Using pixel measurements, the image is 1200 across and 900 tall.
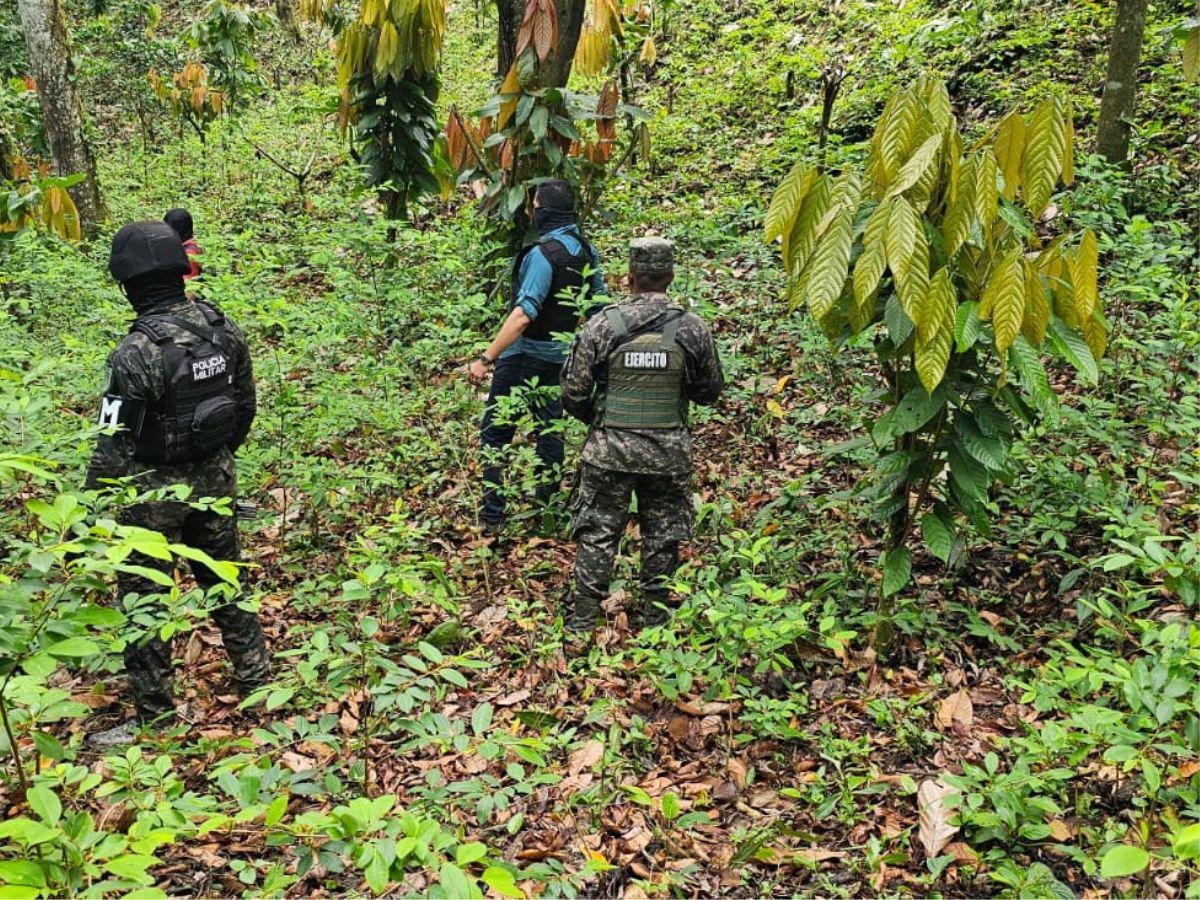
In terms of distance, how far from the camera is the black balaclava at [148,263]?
149 inches

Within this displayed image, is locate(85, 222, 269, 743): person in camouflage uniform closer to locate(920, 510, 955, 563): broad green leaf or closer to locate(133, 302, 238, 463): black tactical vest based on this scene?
locate(133, 302, 238, 463): black tactical vest

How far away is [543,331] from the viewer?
5398 mm

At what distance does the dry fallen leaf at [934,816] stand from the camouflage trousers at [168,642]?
3029 millimetres

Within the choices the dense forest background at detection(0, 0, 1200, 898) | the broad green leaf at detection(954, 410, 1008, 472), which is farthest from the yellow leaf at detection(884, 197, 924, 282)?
the broad green leaf at detection(954, 410, 1008, 472)

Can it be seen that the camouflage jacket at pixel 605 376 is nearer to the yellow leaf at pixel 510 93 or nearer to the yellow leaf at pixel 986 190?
the yellow leaf at pixel 986 190

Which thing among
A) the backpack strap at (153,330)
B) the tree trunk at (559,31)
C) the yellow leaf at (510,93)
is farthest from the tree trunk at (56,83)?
the backpack strap at (153,330)

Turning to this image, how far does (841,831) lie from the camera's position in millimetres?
3162

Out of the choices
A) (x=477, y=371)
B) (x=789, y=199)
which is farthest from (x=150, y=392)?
(x=789, y=199)

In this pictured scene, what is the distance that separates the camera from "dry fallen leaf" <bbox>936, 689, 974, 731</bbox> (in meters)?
3.62

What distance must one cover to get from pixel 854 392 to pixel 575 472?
1910 millimetres

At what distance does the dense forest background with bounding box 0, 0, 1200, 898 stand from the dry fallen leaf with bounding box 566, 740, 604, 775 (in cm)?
9

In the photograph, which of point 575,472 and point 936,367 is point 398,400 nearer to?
point 575,472

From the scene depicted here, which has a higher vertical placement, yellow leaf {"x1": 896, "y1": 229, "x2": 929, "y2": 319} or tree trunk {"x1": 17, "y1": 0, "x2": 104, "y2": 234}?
tree trunk {"x1": 17, "y1": 0, "x2": 104, "y2": 234}

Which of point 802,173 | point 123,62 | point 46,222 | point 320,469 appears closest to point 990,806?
point 802,173
